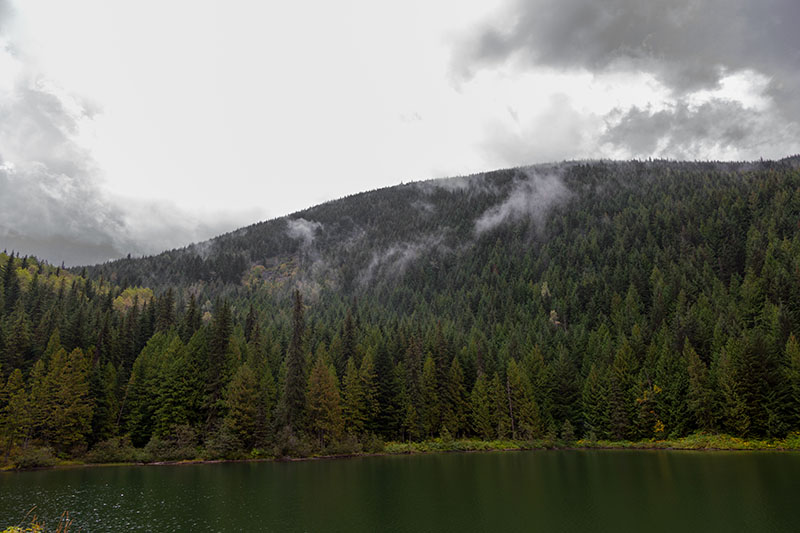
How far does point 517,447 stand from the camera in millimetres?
105562

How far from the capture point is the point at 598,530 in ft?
109

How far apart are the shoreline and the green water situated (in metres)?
13.8

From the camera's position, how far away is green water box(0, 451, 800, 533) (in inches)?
1442

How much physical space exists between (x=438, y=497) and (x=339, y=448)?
2081 inches

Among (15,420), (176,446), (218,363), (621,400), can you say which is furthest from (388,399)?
(15,420)

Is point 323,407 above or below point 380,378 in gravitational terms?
below

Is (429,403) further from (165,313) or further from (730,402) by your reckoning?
(165,313)

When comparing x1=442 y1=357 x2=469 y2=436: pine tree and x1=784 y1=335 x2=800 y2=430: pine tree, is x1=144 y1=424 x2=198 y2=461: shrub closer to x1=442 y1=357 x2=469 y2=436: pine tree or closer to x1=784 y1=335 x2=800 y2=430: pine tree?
x1=442 y1=357 x2=469 y2=436: pine tree

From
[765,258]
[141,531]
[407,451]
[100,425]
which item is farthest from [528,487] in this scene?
[765,258]

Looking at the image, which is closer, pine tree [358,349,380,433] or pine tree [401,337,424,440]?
pine tree [358,349,380,433]

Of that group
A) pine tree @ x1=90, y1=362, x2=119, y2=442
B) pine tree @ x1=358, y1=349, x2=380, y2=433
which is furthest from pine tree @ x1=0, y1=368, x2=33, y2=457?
pine tree @ x1=358, y1=349, x2=380, y2=433

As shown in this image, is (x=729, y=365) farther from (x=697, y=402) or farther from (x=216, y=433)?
(x=216, y=433)

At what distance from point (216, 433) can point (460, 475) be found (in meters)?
51.4

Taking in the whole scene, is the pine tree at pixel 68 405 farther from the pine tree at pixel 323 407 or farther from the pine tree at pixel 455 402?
the pine tree at pixel 455 402
